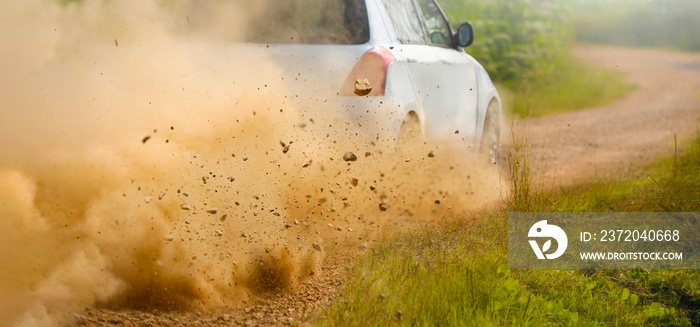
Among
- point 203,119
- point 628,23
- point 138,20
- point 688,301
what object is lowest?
point 688,301

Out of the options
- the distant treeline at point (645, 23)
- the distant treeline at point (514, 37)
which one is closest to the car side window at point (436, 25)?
the distant treeline at point (514, 37)

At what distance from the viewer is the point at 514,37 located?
53.1 ft

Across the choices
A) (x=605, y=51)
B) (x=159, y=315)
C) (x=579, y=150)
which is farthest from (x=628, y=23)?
(x=159, y=315)

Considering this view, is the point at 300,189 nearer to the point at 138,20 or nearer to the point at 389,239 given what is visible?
the point at 389,239

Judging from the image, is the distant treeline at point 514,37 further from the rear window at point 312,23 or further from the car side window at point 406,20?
the rear window at point 312,23

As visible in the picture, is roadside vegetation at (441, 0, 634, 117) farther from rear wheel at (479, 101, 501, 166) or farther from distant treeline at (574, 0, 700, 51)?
distant treeline at (574, 0, 700, 51)

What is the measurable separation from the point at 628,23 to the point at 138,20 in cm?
3432

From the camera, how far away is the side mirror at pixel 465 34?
20.8 ft

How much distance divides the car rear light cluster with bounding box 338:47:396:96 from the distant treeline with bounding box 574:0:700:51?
91.9 feet

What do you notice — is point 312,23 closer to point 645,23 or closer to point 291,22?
point 291,22

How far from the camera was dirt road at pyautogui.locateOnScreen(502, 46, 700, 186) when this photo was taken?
8.09 meters

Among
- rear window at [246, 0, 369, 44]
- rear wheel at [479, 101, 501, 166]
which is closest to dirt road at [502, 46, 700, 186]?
rear wheel at [479, 101, 501, 166]

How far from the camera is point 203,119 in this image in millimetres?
4582

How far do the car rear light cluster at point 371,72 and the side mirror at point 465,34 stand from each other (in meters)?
1.88
